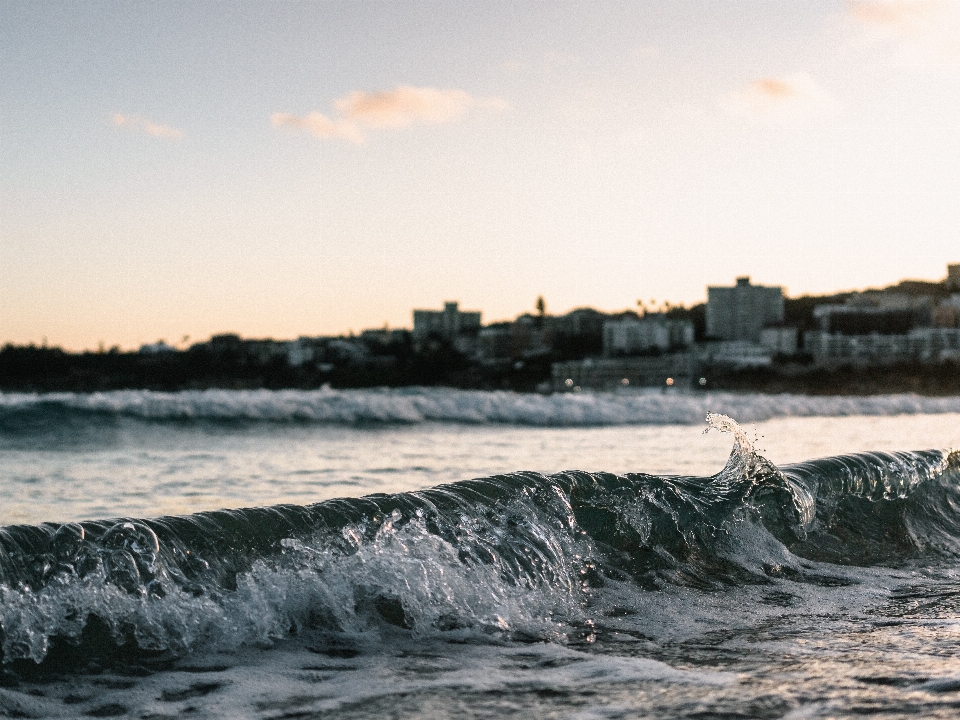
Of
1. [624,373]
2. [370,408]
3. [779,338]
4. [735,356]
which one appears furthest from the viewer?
[779,338]

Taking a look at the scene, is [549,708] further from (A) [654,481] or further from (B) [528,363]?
(B) [528,363]

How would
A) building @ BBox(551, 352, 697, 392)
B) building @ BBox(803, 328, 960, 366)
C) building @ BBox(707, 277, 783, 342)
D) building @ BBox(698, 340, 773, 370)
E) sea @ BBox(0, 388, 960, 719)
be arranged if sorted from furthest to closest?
building @ BBox(707, 277, 783, 342) < building @ BBox(698, 340, 773, 370) < building @ BBox(803, 328, 960, 366) < building @ BBox(551, 352, 697, 392) < sea @ BBox(0, 388, 960, 719)

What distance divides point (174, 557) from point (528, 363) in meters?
56.5

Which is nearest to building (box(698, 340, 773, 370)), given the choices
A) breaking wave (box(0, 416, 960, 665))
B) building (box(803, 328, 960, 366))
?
building (box(803, 328, 960, 366))

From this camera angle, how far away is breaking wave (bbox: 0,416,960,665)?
11.9 feet

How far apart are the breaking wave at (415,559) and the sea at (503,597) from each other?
0.01 meters

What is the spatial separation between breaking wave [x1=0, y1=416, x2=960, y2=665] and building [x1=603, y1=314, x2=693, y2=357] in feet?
231

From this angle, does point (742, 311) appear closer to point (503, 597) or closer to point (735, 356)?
point (735, 356)

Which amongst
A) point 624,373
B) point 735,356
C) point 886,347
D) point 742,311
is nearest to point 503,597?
point 624,373

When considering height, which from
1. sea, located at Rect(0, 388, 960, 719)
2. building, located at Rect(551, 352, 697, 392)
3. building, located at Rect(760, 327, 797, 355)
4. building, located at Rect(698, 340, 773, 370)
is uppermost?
building, located at Rect(760, 327, 797, 355)

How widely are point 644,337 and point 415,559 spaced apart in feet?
270

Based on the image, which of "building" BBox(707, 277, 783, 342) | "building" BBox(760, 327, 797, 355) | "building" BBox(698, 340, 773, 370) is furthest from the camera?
"building" BBox(707, 277, 783, 342)

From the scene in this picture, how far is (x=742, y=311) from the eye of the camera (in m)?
102

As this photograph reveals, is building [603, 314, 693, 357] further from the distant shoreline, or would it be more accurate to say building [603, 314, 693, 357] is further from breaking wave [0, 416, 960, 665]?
breaking wave [0, 416, 960, 665]
